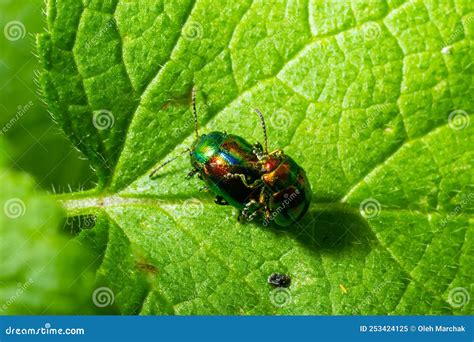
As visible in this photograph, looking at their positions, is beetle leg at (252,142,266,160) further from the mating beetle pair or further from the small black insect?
the small black insect

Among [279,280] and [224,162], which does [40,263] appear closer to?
[224,162]

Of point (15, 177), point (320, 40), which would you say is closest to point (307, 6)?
point (320, 40)

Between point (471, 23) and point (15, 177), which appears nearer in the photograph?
point (471, 23)

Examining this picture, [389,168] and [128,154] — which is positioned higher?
[128,154]

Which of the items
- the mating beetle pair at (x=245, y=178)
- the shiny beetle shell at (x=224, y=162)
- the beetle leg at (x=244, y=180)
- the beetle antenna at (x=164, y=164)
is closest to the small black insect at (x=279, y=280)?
the mating beetle pair at (x=245, y=178)

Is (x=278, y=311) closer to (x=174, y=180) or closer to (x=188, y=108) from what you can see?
(x=174, y=180)

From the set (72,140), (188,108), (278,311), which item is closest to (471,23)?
(188,108)

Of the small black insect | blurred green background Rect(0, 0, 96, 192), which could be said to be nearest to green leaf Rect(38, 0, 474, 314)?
the small black insect

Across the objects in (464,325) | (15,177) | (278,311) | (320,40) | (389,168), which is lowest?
(464,325)
